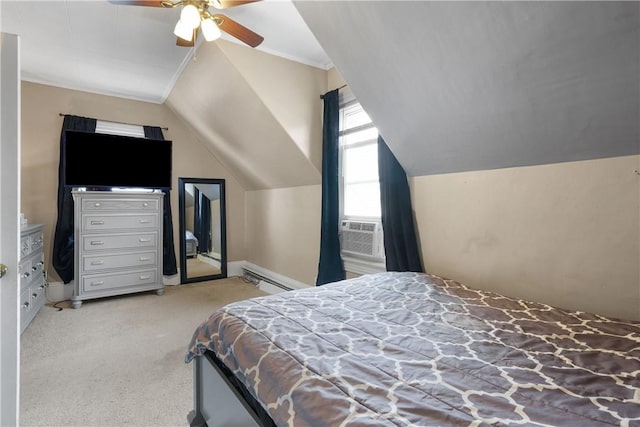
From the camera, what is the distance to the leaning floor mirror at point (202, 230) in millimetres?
4316

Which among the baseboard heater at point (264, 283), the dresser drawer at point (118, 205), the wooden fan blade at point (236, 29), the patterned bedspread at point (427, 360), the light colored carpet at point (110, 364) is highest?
the wooden fan blade at point (236, 29)

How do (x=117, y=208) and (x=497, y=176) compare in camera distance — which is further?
(x=117, y=208)

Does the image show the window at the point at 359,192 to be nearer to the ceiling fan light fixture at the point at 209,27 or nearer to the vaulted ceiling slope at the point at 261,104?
the vaulted ceiling slope at the point at 261,104

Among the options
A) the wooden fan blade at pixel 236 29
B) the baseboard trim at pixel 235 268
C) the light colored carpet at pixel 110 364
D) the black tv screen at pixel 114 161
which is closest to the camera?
the light colored carpet at pixel 110 364

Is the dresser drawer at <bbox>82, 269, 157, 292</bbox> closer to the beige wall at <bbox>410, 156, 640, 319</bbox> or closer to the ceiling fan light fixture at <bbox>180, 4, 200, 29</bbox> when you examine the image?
the ceiling fan light fixture at <bbox>180, 4, 200, 29</bbox>

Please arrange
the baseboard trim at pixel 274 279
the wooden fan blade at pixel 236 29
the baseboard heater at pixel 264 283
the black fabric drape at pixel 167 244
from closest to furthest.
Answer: the wooden fan blade at pixel 236 29 < the baseboard trim at pixel 274 279 < the baseboard heater at pixel 264 283 < the black fabric drape at pixel 167 244

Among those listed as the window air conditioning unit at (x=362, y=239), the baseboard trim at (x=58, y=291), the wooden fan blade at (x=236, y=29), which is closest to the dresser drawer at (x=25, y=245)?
the baseboard trim at (x=58, y=291)

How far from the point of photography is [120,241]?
3557 mm

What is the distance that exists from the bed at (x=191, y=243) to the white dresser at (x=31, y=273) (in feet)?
4.97

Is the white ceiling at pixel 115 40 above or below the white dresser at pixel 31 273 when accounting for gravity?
above

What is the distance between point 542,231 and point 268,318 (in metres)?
1.51

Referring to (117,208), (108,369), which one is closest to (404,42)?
(108,369)

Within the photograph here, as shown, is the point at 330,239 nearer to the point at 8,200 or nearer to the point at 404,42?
the point at 404,42

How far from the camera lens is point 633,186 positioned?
1.38 m
